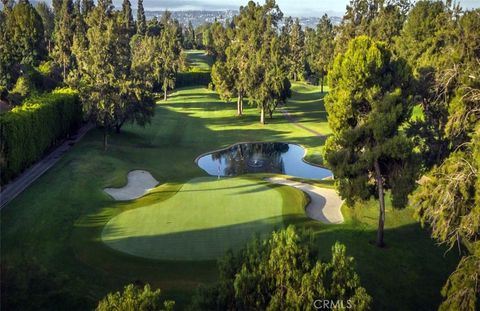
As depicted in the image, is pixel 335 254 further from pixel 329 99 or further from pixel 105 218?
pixel 105 218

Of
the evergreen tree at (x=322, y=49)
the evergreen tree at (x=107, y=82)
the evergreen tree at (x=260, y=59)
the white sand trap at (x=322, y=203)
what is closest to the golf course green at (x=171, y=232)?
the white sand trap at (x=322, y=203)

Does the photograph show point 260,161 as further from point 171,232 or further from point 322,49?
point 322,49

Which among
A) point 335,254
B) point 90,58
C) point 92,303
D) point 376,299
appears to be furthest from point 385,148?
point 90,58

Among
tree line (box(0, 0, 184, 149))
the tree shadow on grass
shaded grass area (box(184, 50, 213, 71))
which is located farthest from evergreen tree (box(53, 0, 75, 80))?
the tree shadow on grass

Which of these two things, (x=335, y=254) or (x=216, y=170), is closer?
(x=335, y=254)

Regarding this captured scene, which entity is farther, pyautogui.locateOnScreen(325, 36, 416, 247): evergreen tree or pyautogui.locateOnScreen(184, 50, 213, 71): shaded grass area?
pyautogui.locateOnScreen(184, 50, 213, 71): shaded grass area

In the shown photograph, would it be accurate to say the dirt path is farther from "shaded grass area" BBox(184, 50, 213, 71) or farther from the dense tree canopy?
"shaded grass area" BBox(184, 50, 213, 71)

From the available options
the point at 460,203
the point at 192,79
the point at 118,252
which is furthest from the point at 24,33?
the point at 460,203
